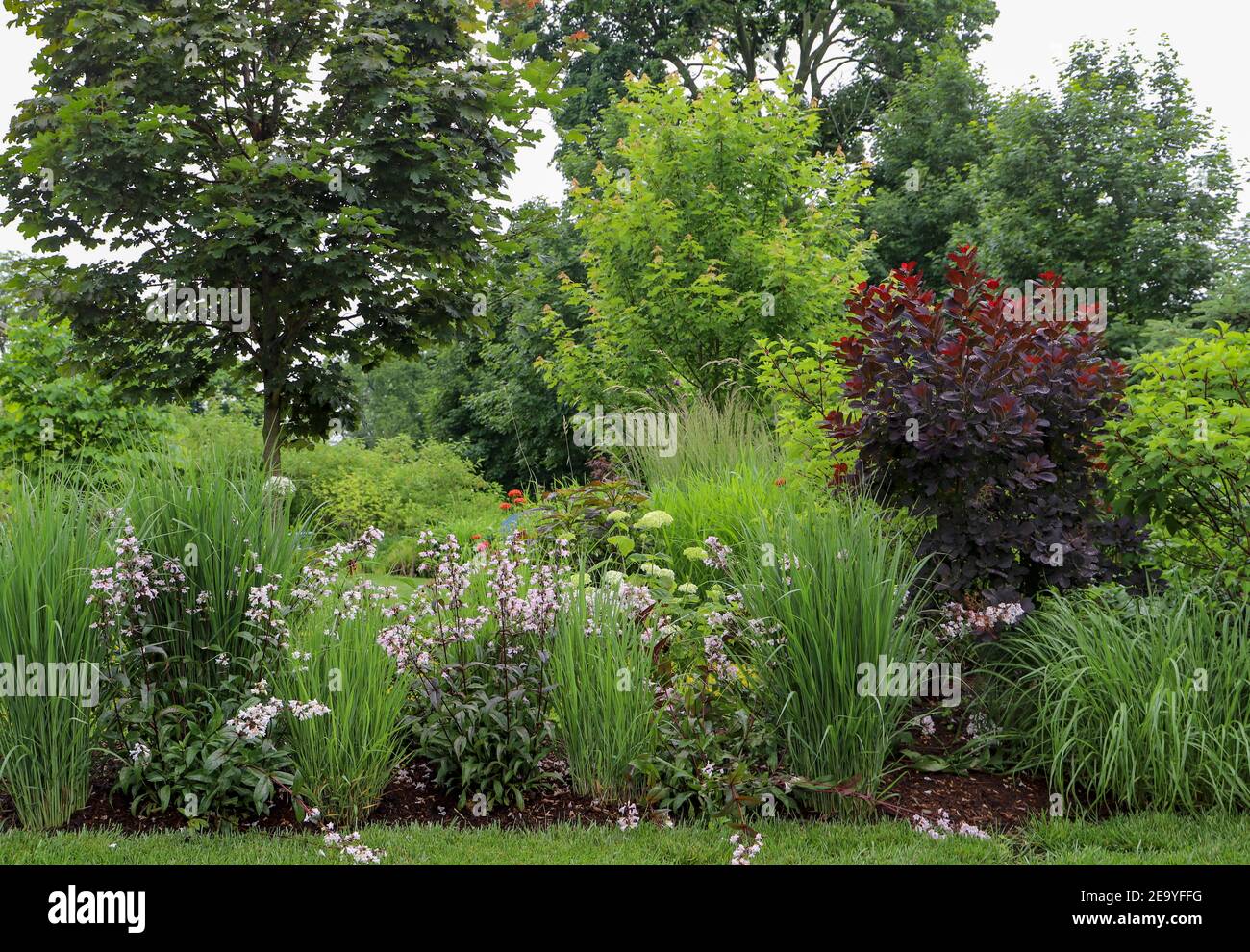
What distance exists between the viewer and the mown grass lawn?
3.58m

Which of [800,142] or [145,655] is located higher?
[800,142]

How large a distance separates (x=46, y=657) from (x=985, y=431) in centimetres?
411

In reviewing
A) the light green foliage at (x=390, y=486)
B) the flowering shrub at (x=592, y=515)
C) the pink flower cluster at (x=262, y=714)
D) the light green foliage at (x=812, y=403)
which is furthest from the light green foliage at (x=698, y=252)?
the pink flower cluster at (x=262, y=714)

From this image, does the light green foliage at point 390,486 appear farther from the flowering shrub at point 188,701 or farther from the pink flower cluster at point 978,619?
the pink flower cluster at point 978,619

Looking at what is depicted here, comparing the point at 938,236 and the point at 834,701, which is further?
the point at 938,236

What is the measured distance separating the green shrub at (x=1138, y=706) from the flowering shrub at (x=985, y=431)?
1.37 ft

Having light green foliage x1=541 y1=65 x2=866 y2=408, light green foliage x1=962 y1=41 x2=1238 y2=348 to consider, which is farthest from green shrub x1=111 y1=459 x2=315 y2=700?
light green foliage x1=962 y1=41 x2=1238 y2=348

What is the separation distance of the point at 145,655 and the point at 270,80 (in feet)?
17.9

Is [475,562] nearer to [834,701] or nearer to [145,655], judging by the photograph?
[145,655]

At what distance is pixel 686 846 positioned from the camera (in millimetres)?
3697

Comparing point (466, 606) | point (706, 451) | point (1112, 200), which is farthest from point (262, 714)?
point (1112, 200)

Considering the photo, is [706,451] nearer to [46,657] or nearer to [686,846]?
[686,846]
